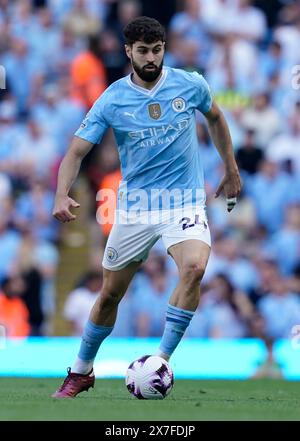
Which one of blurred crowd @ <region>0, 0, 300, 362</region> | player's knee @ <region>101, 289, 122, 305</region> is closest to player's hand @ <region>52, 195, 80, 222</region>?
player's knee @ <region>101, 289, 122, 305</region>

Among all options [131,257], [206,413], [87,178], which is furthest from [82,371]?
[87,178]

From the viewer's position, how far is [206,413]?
7699 mm

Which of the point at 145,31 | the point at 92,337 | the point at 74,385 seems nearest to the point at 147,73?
the point at 145,31

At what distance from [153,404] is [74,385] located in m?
1.07

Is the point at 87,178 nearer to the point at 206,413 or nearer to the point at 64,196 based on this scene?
the point at 64,196

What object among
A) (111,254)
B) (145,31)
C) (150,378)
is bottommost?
(150,378)

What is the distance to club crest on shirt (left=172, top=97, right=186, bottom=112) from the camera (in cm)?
908

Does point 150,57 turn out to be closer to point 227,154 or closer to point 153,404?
point 227,154

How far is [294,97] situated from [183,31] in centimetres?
203

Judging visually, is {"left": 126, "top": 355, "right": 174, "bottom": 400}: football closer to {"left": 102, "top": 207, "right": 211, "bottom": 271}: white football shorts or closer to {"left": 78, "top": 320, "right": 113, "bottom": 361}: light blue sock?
{"left": 78, "top": 320, "right": 113, "bottom": 361}: light blue sock

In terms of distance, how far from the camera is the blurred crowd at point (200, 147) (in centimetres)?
1474

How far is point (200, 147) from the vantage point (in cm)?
1648

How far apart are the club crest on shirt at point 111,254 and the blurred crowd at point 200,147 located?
4844mm

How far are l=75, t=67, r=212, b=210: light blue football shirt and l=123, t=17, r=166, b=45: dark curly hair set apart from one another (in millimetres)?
397
